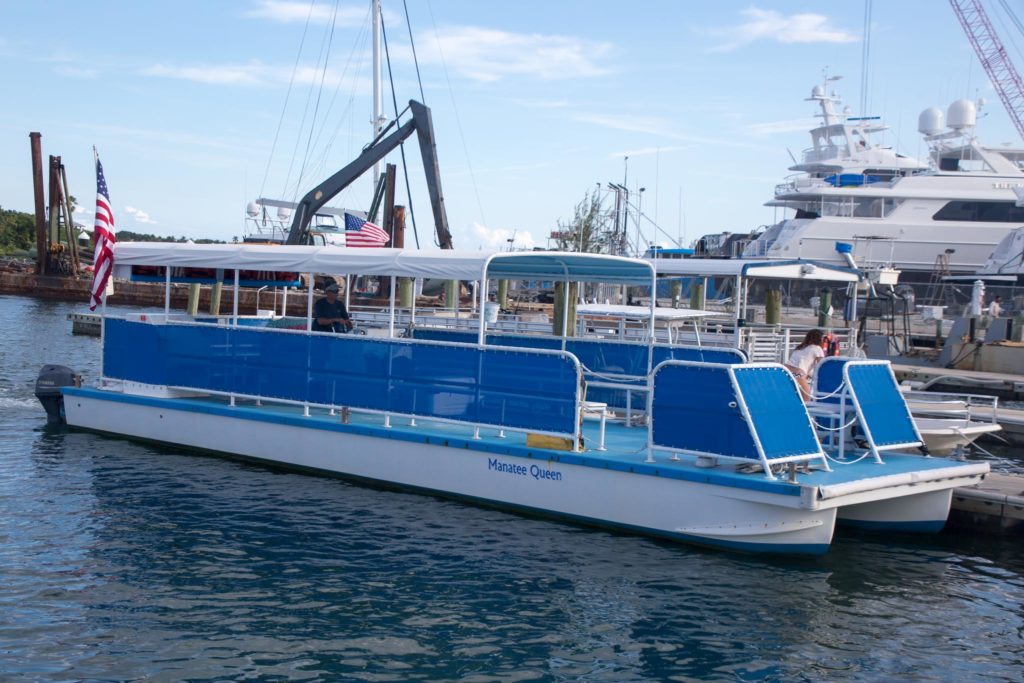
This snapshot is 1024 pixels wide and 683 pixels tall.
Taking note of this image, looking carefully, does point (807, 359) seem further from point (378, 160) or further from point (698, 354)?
point (378, 160)

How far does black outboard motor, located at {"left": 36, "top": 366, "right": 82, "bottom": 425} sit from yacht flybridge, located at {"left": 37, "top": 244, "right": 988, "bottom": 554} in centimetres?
4

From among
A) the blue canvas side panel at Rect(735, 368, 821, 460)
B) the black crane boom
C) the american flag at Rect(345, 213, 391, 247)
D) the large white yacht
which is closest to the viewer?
the blue canvas side panel at Rect(735, 368, 821, 460)

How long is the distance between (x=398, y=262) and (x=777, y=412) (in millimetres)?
5284

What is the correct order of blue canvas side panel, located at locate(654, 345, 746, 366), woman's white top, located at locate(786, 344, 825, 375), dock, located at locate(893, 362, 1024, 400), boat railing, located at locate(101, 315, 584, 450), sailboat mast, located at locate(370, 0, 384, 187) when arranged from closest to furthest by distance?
boat railing, located at locate(101, 315, 584, 450)
woman's white top, located at locate(786, 344, 825, 375)
blue canvas side panel, located at locate(654, 345, 746, 366)
dock, located at locate(893, 362, 1024, 400)
sailboat mast, located at locate(370, 0, 384, 187)

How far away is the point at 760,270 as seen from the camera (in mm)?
16266

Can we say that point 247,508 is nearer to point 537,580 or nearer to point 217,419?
point 217,419

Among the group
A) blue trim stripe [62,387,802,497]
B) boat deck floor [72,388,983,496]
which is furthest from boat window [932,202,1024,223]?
blue trim stripe [62,387,802,497]

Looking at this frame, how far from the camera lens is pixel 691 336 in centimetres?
1988

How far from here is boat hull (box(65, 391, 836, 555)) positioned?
1102 cm

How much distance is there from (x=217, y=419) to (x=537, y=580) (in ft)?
22.1

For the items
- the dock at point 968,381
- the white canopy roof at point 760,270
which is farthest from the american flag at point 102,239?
the dock at point 968,381

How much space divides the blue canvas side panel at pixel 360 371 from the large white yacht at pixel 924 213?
33746mm

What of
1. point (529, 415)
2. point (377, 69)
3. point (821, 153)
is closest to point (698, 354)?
point (529, 415)

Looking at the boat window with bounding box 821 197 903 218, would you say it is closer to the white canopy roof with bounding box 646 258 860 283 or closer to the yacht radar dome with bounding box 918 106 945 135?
the yacht radar dome with bounding box 918 106 945 135
